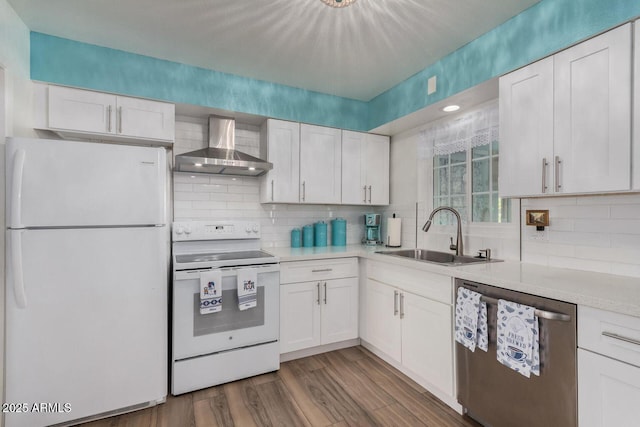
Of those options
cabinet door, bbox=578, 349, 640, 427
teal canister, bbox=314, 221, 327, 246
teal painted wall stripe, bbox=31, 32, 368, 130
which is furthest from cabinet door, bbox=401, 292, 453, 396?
teal painted wall stripe, bbox=31, 32, 368, 130

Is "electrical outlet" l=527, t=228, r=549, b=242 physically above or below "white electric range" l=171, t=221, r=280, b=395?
above

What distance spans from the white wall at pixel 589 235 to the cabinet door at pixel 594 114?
0.29m

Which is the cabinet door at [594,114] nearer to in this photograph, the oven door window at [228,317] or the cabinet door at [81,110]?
the oven door window at [228,317]

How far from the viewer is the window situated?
233cm

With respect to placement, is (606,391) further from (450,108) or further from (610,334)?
(450,108)

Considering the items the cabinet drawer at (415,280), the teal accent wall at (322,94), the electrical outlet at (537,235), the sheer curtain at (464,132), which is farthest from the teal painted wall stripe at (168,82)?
the electrical outlet at (537,235)

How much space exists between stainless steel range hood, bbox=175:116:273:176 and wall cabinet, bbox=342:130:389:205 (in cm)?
89

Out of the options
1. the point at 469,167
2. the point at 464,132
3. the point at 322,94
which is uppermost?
the point at 322,94

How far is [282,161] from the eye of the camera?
2893mm

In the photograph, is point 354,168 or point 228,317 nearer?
point 228,317

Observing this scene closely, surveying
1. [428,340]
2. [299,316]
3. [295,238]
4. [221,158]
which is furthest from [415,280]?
[221,158]

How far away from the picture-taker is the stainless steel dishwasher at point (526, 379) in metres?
1.34

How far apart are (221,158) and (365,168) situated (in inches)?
59.9

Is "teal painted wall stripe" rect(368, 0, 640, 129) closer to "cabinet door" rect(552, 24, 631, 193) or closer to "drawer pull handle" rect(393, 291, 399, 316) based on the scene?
"cabinet door" rect(552, 24, 631, 193)
